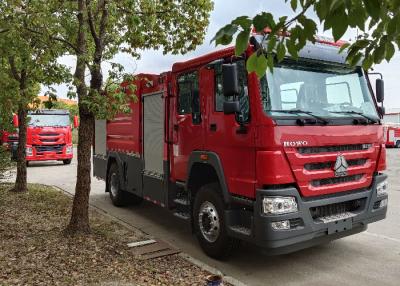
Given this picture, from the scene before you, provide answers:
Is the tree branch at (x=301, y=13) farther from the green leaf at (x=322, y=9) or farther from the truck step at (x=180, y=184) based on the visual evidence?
the truck step at (x=180, y=184)

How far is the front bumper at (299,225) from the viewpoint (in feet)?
15.6

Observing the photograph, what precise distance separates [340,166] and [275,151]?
1.06 metres

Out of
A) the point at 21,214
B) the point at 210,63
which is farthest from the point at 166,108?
the point at 21,214

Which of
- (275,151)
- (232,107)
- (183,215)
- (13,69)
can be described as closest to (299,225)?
(275,151)

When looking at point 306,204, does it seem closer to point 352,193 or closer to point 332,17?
point 352,193

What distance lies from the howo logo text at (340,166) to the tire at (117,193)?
534 cm

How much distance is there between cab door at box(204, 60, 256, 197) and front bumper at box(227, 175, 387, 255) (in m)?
0.34

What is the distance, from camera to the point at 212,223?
5.76m

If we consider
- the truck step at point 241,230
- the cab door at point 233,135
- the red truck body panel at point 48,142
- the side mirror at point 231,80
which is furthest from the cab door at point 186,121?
the red truck body panel at point 48,142

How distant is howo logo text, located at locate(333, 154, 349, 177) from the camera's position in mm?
5254

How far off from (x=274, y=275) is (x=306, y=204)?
103 cm

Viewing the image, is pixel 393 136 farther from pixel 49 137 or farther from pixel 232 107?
pixel 232 107

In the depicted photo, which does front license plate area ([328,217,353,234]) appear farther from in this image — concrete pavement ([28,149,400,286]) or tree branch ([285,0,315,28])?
tree branch ([285,0,315,28])

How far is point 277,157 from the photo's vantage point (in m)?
4.79
